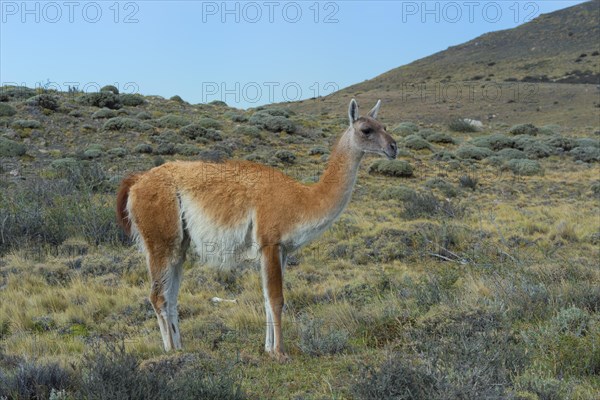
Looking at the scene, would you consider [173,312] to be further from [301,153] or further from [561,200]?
[301,153]

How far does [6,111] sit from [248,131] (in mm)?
10123

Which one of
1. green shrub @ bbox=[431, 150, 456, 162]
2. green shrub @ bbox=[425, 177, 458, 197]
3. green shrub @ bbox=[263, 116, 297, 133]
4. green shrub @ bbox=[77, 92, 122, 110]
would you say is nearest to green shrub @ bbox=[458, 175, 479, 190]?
green shrub @ bbox=[425, 177, 458, 197]

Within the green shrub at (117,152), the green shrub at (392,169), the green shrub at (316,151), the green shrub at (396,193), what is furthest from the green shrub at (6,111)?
the green shrub at (396,193)

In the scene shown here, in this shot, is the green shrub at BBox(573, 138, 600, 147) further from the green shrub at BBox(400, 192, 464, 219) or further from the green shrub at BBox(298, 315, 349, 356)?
the green shrub at BBox(298, 315, 349, 356)

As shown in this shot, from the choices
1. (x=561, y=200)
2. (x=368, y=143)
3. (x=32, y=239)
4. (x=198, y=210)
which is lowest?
(x=561, y=200)

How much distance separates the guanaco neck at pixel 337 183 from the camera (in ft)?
18.1

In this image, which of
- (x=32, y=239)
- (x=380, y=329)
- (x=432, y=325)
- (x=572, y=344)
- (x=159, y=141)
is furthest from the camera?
(x=159, y=141)

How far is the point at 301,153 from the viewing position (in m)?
23.7

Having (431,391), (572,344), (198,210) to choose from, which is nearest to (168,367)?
(198,210)

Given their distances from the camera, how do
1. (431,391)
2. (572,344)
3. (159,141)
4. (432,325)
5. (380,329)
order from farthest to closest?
(159,141) → (380,329) → (432,325) → (572,344) → (431,391)

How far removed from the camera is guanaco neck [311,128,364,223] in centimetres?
551

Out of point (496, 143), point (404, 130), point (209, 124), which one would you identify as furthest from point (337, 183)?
point (404, 130)

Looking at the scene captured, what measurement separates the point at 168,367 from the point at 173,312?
1.41 m

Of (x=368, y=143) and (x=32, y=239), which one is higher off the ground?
(x=368, y=143)
